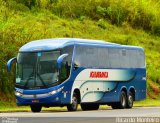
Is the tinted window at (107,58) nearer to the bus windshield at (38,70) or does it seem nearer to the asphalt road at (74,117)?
the bus windshield at (38,70)

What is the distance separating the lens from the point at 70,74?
3225 centimetres

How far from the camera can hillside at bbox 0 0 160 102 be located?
43000mm

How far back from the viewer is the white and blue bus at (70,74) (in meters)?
31.6

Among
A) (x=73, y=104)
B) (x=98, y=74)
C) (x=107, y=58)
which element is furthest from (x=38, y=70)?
(x=107, y=58)

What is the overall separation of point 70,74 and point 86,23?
2854 centimetres

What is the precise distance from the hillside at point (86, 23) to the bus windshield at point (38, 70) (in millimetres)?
7035

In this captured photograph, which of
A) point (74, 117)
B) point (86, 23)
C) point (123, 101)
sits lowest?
point (123, 101)

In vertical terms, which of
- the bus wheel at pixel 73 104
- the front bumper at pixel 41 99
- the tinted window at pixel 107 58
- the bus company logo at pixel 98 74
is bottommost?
the bus wheel at pixel 73 104

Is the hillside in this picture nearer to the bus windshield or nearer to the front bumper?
the bus windshield

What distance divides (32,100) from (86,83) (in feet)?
11.9

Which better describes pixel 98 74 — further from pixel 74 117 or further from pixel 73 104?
pixel 74 117

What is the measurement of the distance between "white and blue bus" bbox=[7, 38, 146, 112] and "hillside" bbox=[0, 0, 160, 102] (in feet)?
21.5

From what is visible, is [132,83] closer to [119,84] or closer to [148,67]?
[119,84]

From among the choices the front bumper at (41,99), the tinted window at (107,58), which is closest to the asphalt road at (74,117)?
the front bumper at (41,99)
